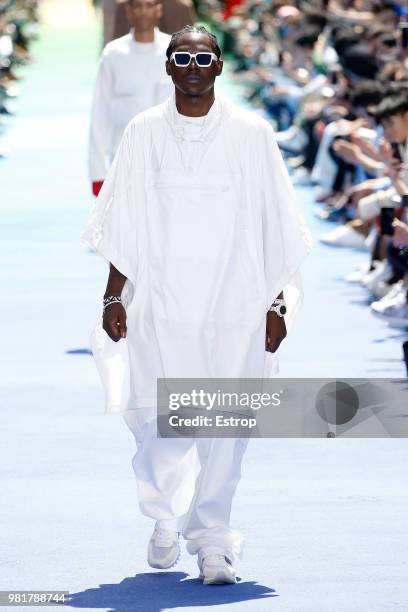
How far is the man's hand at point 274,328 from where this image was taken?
18.5 ft

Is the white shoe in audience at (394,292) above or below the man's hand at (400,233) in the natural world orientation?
below

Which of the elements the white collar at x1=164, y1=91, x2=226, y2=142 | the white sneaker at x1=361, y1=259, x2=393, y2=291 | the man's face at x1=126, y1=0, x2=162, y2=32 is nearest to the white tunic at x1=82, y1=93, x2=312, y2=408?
the white collar at x1=164, y1=91, x2=226, y2=142

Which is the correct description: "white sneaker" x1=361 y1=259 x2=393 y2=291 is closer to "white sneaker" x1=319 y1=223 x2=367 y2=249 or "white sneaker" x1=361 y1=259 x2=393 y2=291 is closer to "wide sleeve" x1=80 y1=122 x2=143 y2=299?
"white sneaker" x1=319 y1=223 x2=367 y2=249

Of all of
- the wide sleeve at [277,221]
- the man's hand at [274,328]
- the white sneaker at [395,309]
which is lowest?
the white sneaker at [395,309]

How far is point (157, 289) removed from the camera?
5555 millimetres

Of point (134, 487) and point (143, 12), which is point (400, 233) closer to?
point (143, 12)

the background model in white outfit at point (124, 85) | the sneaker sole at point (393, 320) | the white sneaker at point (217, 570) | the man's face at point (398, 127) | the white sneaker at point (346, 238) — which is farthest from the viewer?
the white sneaker at point (346, 238)

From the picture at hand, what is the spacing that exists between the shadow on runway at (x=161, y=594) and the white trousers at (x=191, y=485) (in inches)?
4.2

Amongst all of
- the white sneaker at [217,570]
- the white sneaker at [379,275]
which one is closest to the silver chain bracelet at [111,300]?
the white sneaker at [217,570]

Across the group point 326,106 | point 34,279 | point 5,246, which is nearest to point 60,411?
point 34,279

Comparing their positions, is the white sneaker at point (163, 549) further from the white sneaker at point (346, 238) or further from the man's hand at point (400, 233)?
the white sneaker at point (346, 238)

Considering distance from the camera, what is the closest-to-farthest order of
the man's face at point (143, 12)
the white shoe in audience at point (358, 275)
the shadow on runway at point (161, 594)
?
the shadow on runway at point (161, 594) < the man's face at point (143, 12) < the white shoe in audience at point (358, 275)

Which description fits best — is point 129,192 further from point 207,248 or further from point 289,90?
point 289,90

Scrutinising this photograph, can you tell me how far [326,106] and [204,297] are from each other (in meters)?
10.9
